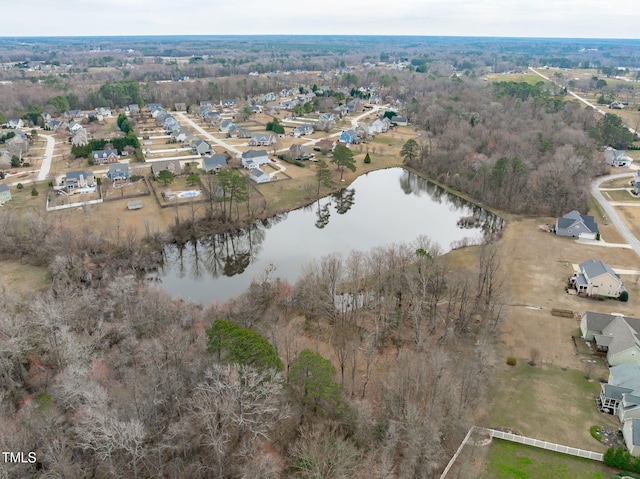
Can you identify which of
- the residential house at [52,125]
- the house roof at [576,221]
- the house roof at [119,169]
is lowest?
the house roof at [576,221]

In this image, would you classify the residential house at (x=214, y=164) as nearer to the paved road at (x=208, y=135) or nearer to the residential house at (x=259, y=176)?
the residential house at (x=259, y=176)

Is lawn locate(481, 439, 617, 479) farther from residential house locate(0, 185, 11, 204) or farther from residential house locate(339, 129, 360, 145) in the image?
residential house locate(339, 129, 360, 145)

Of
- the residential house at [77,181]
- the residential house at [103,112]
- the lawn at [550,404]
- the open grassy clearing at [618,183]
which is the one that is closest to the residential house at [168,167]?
the residential house at [77,181]

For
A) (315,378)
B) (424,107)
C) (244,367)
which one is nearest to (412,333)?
(315,378)

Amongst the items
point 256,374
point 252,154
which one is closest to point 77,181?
point 252,154

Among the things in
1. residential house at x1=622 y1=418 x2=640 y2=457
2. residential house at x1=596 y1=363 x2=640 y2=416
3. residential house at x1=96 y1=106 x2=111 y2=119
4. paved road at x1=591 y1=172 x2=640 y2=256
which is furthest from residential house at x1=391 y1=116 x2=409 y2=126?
residential house at x1=622 y1=418 x2=640 y2=457

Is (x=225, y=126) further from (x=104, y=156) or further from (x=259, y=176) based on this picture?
(x=259, y=176)
